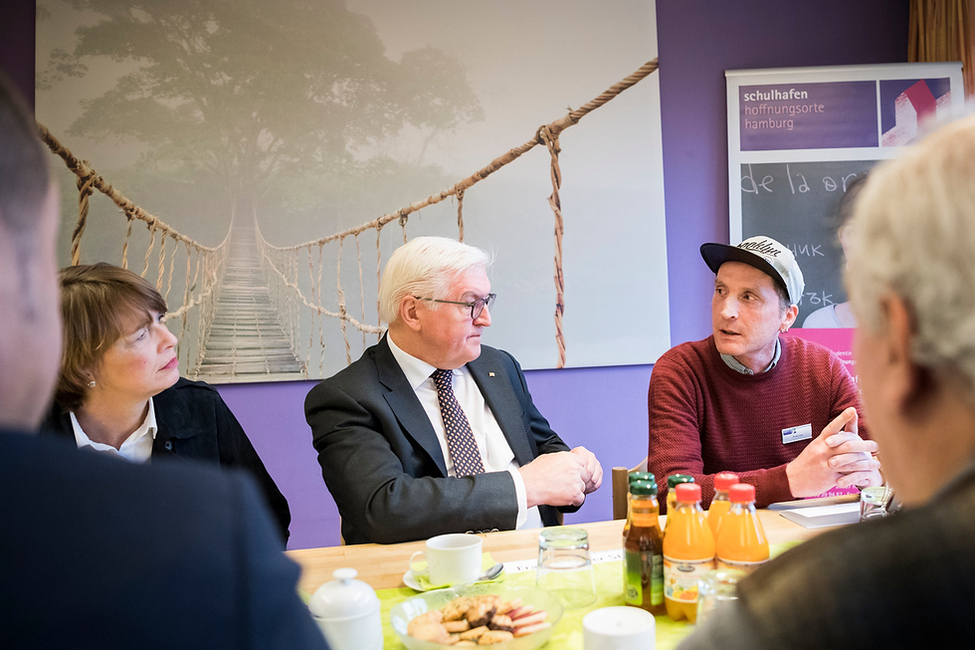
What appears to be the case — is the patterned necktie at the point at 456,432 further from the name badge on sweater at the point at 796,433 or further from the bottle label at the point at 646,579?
the name badge on sweater at the point at 796,433

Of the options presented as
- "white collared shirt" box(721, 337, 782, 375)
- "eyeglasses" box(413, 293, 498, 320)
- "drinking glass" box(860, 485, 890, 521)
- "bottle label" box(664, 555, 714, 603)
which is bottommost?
"bottle label" box(664, 555, 714, 603)

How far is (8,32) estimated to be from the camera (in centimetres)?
316

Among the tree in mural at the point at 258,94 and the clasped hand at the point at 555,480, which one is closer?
the clasped hand at the point at 555,480

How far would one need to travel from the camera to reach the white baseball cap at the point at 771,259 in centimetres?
217

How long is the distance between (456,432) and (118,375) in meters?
1.02

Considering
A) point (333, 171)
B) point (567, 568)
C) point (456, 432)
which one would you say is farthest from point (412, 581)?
point (333, 171)

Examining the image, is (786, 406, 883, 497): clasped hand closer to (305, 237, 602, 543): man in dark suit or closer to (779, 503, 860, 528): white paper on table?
(779, 503, 860, 528): white paper on table

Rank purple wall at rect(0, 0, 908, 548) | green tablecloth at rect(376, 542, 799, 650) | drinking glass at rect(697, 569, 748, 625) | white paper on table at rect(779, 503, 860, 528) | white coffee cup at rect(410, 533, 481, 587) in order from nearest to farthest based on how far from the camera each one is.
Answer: drinking glass at rect(697, 569, 748, 625) → green tablecloth at rect(376, 542, 799, 650) → white coffee cup at rect(410, 533, 481, 587) → white paper on table at rect(779, 503, 860, 528) → purple wall at rect(0, 0, 908, 548)

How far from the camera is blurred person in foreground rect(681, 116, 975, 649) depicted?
0.43 meters

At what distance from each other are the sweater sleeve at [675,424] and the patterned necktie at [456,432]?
54 cm

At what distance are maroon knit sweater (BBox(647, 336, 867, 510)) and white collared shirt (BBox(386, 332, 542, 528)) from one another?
0.47 m

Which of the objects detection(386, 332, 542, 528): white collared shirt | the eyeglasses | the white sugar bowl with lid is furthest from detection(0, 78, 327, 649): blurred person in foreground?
the eyeglasses

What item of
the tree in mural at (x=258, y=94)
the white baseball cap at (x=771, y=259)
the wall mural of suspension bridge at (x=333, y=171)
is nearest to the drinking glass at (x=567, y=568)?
the white baseball cap at (x=771, y=259)

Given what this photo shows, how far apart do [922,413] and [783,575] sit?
0.19 m
